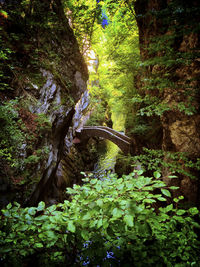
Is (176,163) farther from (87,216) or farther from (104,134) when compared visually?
(104,134)

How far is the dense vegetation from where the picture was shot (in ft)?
3.44

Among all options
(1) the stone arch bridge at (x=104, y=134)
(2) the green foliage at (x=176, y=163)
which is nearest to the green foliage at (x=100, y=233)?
(2) the green foliage at (x=176, y=163)

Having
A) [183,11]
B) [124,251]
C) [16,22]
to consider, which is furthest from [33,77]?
[124,251]

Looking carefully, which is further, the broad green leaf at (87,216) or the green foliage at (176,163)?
the green foliage at (176,163)

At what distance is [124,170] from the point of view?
8.72 metres

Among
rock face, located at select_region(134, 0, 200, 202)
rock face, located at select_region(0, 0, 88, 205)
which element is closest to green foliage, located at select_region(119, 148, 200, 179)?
rock face, located at select_region(134, 0, 200, 202)

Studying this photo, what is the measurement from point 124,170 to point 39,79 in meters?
7.43

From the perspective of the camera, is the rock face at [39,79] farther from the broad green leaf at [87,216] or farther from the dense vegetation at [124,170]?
the broad green leaf at [87,216]

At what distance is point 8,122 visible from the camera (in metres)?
2.96

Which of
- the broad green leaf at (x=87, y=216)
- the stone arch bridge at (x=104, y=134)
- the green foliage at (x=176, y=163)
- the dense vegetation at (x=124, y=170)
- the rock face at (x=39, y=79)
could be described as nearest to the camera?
the broad green leaf at (x=87, y=216)

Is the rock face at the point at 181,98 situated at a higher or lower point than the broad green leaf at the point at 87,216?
higher

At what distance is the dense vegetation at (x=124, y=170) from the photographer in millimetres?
1049

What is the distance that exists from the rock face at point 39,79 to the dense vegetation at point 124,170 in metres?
0.06

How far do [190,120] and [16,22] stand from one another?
6.28 m
